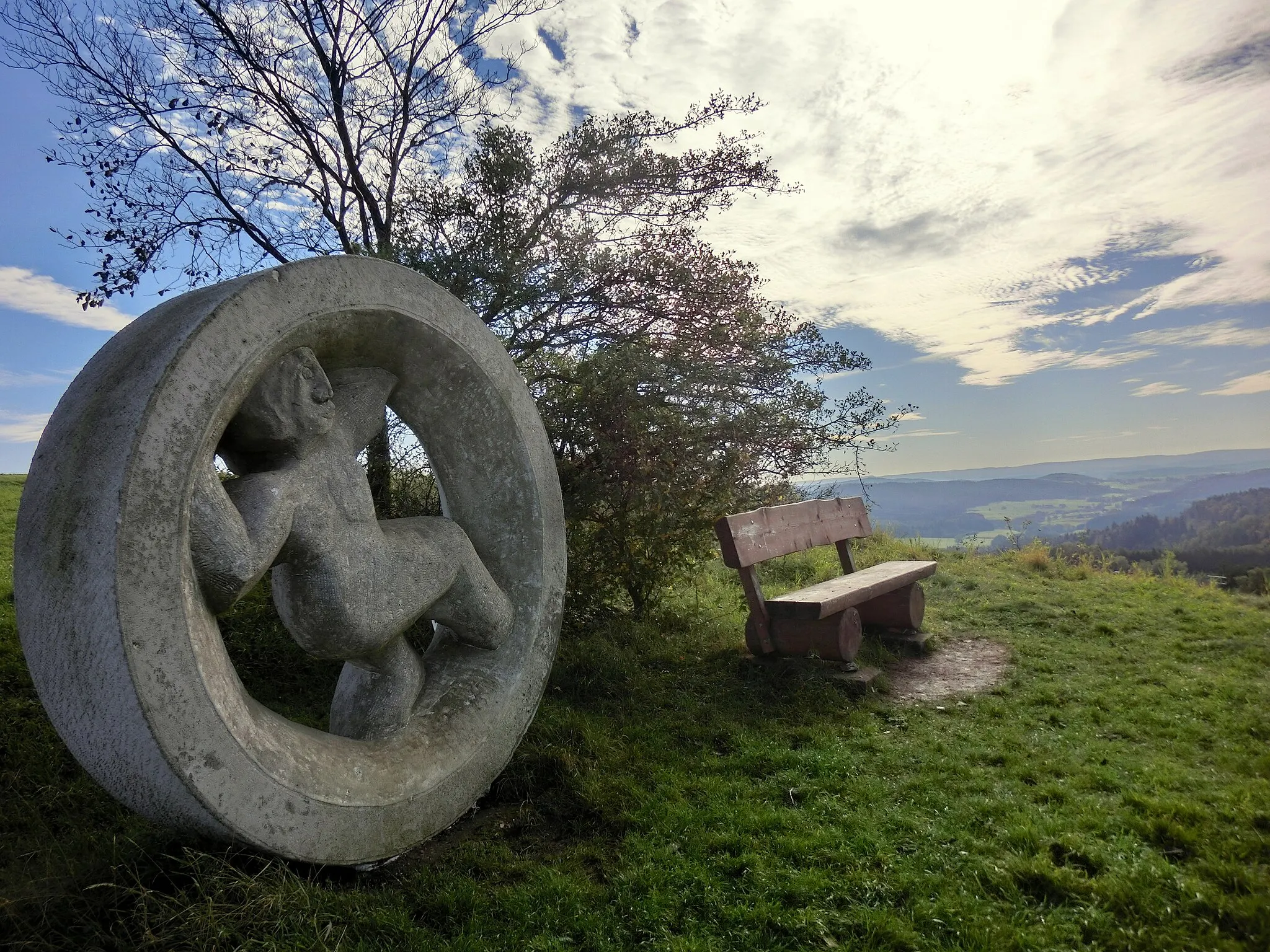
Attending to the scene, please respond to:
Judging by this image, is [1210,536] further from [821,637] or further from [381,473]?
[381,473]

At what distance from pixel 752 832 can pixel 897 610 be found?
11.1 feet

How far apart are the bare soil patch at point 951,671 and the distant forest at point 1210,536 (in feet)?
16.4

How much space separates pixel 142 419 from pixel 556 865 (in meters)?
2.30

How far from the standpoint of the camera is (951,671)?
5.61 m

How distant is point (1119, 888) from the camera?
272 cm

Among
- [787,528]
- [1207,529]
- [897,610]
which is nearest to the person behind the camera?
[787,528]

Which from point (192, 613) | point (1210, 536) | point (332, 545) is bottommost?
point (1210, 536)

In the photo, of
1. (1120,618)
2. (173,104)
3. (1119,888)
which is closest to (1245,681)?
(1120,618)

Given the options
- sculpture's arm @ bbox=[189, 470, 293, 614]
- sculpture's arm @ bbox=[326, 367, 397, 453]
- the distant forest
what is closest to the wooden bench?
sculpture's arm @ bbox=[326, 367, 397, 453]

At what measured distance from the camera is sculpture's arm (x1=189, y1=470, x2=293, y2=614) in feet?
8.18

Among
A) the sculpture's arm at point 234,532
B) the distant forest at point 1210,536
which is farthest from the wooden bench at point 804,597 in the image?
the distant forest at point 1210,536

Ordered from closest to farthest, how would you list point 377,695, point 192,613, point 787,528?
point 192,613 → point 377,695 → point 787,528

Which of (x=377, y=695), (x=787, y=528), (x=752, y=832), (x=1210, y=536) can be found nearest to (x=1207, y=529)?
(x=1210, y=536)

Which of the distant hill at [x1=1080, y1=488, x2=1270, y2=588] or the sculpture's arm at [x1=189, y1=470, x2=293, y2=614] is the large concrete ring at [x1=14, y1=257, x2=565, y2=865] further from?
the distant hill at [x1=1080, y1=488, x2=1270, y2=588]
